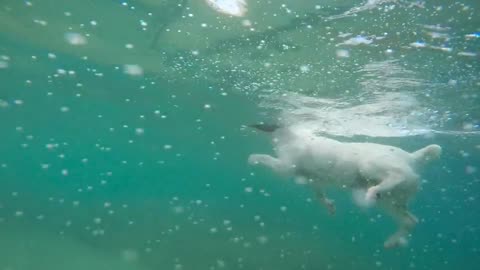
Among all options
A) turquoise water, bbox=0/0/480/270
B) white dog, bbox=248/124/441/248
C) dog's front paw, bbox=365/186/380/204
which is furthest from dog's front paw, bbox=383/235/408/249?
turquoise water, bbox=0/0/480/270

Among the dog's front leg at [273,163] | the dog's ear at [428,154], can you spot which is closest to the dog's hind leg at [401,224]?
the dog's ear at [428,154]

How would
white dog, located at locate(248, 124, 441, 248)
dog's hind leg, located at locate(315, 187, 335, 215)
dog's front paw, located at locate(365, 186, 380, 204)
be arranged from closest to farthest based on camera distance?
dog's front paw, located at locate(365, 186, 380, 204) < white dog, located at locate(248, 124, 441, 248) < dog's hind leg, located at locate(315, 187, 335, 215)

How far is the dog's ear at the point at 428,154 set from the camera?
7.93 meters

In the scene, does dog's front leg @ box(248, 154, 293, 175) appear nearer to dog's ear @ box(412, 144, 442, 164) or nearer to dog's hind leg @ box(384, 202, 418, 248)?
dog's hind leg @ box(384, 202, 418, 248)

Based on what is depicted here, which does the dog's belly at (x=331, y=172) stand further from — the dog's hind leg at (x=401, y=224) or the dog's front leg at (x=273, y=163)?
the dog's hind leg at (x=401, y=224)

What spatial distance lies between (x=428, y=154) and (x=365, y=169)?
147 cm

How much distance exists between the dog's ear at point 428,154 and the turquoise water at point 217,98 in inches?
94.4

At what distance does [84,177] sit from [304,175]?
68.6 meters

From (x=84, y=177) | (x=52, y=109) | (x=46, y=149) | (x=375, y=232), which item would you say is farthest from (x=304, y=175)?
(x=375, y=232)

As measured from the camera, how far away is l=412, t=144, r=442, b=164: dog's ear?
7.93 metres

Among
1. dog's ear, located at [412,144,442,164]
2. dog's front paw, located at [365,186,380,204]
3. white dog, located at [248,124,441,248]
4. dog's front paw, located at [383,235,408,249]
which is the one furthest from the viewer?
dog's ear, located at [412,144,442,164]

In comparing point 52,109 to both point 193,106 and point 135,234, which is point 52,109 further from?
point 193,106

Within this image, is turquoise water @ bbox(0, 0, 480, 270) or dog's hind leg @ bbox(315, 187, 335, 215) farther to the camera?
turquoise water @ bbox(0, 0, 480, 270)

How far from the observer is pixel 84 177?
230ft
